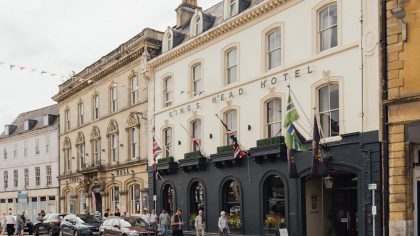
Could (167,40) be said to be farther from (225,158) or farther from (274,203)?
(274,203)

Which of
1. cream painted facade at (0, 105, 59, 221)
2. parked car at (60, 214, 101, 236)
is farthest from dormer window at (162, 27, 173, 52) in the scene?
cream painted facade at (0, 105, 59, 221)

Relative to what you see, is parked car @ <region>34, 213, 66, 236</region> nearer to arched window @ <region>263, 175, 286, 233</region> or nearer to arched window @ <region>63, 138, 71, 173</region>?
arched window @ <region>63, 138, 71, 173</region>

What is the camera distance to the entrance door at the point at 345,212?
21812 millimetres

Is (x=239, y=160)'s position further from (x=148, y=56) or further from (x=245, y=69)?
(x=148, y=56)

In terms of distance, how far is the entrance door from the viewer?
2181cm

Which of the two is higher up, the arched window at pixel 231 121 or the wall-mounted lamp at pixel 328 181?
the arched window at pixel 231 121

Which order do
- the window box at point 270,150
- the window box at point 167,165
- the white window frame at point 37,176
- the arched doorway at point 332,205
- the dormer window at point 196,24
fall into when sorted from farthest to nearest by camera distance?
the white window frame at point 37,176 → the window box at point 167,165 → the dormer window at point 196,24 → the window box at point 270,150 → the arched doorway at point 332,205

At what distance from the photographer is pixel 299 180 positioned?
71.3 feet

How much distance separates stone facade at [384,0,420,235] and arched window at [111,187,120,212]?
23697mm

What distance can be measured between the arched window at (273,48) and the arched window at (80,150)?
77.5ft

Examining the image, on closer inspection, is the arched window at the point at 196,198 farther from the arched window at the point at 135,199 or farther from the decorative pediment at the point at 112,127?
the decorative pediment at the point at 112,127

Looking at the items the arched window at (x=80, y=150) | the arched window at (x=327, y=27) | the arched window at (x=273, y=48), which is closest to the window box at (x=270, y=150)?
the arched window at (x=273, y=48)

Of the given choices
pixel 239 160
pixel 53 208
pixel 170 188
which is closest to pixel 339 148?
pixel 239 160

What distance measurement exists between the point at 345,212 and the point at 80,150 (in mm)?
27546
